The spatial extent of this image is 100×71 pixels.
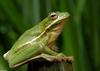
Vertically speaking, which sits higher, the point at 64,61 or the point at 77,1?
the point at 64,61

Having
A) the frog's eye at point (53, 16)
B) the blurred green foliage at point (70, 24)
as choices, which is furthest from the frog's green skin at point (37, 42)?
the blurred green foliage at point (70, 24)

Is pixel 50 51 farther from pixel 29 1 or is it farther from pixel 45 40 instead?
pixel 29 1

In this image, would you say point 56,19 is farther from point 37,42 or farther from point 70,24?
point 70,24

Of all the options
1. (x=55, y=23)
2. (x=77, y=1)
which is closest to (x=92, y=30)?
(x=77, y=1)

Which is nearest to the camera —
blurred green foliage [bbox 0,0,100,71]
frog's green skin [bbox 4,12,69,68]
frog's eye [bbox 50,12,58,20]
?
frog's green skin [bbox 4,12,69,68]

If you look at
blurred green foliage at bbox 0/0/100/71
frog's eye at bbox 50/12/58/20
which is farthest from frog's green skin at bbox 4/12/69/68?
blurred green foliage at bbox 0/0/100/71

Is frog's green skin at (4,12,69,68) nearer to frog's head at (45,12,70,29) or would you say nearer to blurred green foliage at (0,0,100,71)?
frog's head at (45,12,70,29)
